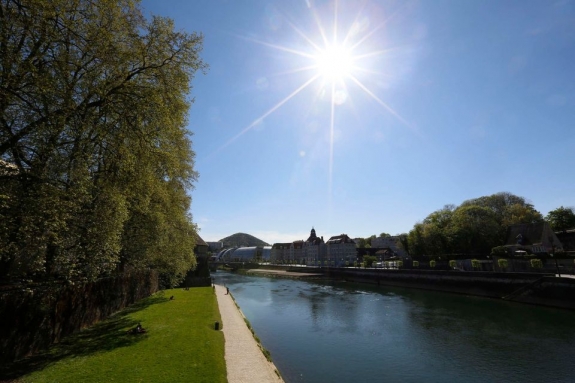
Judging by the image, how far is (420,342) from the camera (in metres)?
22.3

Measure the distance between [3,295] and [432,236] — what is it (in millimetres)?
77883

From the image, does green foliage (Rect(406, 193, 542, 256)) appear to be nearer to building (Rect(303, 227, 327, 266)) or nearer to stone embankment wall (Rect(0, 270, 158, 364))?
building (Rect(303, 227, 327, 266))

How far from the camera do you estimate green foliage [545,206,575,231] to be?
256 feet

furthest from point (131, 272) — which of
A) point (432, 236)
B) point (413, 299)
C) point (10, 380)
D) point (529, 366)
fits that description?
point (432, 236)

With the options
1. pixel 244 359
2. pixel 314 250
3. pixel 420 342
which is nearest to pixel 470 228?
pixel 420 342

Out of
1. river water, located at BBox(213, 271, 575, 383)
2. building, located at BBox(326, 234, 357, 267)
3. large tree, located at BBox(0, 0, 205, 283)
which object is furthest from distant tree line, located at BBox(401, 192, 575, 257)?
large tree, located at BBox(0, 0, 205, 283)

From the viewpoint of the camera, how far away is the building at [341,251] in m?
130


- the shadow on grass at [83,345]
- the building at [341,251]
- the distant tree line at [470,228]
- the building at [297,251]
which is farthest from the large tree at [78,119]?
the building at [297,251]

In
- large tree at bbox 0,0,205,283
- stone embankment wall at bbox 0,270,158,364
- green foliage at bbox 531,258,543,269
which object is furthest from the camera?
green foliage at bbox 531,258,543,269

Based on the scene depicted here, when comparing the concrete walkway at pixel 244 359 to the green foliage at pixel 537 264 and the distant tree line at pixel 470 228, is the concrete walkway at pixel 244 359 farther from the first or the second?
the distant tree line at pixel 470 228

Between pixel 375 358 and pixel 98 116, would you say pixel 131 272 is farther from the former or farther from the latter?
pixel 375 358

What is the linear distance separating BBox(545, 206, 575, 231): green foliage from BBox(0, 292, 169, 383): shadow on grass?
99786 mm

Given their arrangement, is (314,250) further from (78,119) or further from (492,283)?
(78,119)

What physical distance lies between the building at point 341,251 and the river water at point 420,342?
93.1 meters
